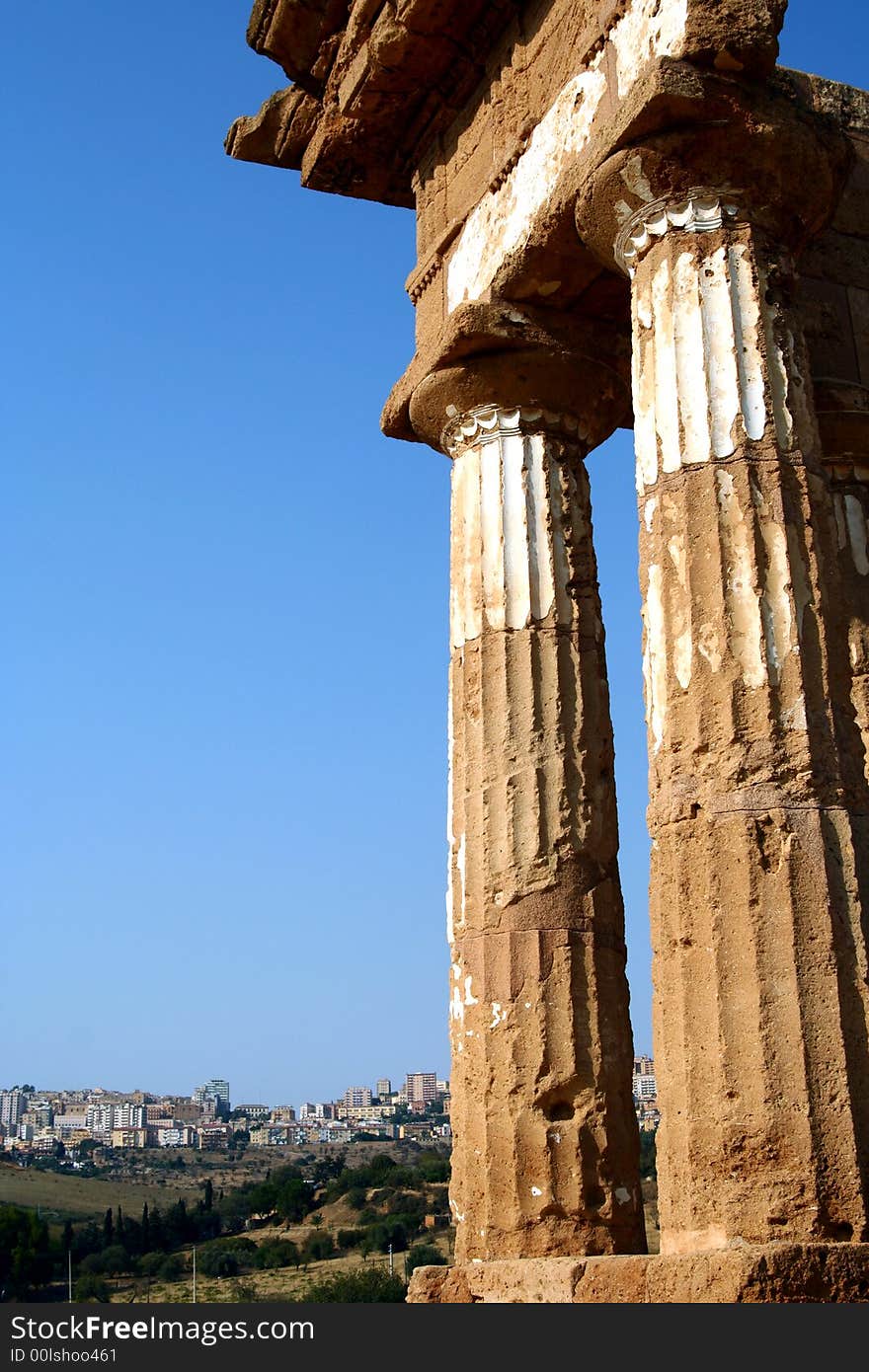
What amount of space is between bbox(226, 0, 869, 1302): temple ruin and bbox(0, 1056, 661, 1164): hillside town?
177 feet

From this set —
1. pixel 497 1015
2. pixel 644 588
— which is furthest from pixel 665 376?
pixel 497 1015

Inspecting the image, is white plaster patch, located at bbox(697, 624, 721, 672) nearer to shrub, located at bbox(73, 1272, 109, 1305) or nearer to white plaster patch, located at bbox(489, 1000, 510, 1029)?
white plaster patch, located at bbox(489, 1000, 510, 1029)

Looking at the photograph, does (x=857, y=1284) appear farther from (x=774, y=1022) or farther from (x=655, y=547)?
(x=655, y=547)

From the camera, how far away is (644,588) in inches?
320

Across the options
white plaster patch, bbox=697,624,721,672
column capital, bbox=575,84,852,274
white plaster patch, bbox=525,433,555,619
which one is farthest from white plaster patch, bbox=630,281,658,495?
white plaster patch, bbox=525,433,555,619

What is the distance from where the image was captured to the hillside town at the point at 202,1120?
93.2m

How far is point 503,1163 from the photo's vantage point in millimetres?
9055

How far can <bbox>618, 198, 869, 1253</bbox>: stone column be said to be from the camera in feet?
21.9

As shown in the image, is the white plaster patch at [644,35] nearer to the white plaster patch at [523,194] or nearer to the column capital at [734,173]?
the white plaster patch at [523,194]

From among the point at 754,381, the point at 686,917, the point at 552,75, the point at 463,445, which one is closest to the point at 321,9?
the point at 552,75

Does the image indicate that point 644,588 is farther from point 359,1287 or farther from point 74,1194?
point 74,1194

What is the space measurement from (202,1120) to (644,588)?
133169 mm

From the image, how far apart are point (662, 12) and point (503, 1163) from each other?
263 inches

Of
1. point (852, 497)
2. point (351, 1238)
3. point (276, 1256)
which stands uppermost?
point (852, 497)
